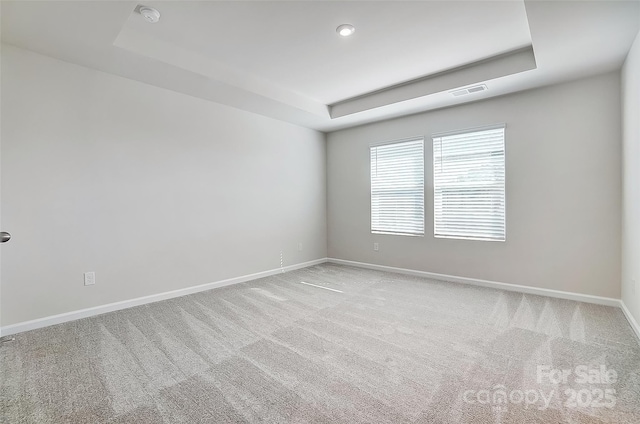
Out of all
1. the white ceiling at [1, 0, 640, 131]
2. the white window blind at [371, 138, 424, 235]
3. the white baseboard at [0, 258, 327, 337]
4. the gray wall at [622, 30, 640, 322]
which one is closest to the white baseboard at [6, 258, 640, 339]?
the white baseboard at [0, 258, 327, 337]

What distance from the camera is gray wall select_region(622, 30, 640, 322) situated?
8.18 ft

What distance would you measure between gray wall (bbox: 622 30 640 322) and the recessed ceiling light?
2.36 meters

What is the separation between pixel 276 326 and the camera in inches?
110

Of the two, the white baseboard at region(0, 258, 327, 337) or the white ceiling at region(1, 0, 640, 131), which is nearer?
the white ceiling at region(1, 0, 640, 131)

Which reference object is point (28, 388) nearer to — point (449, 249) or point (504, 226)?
point (449, 249)

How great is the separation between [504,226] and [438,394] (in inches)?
113

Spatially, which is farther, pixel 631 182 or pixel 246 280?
pixel 246 280

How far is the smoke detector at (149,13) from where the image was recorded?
2.34 meters

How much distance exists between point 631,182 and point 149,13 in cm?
450

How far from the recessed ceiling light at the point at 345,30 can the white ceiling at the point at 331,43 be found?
2.1 inches

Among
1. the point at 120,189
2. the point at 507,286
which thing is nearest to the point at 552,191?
the point at 507,286

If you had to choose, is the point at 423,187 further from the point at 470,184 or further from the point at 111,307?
the point at 111,307

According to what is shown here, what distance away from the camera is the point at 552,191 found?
3518 mm

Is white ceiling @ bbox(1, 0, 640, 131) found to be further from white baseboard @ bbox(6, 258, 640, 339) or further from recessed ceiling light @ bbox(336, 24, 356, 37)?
white baseboard @ bbox(6, 258, 640, 339)
